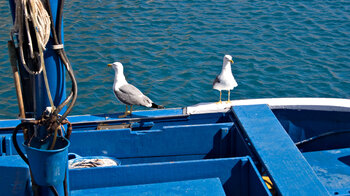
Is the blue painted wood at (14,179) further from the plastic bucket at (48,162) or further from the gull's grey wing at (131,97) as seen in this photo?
the gull's grey wing at (131,97)

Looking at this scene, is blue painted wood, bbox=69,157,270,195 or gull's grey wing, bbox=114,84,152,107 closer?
blue painted wood, bbox=69,157,270,195

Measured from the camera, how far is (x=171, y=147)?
6602mm

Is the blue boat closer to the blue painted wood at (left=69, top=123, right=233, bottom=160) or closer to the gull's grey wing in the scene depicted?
the blue painted wood at (left=69, top=123, right=233, bottom=160)

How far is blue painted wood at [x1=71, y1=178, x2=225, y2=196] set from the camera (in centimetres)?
499

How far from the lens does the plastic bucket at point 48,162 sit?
3.90 meters

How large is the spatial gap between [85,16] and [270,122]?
10.1 m

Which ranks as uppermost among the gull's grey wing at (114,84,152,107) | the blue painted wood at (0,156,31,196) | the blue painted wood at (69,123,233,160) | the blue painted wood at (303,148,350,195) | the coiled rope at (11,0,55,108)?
the coiled rope at (11,0,55,108)

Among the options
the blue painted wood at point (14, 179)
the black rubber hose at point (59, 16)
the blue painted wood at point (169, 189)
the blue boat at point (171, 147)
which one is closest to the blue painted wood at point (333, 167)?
the blue boat at point (171, 147)

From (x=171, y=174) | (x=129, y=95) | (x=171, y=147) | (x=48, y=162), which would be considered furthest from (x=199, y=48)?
(x=48, y=162)

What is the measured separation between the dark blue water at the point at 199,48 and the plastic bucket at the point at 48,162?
7092mm

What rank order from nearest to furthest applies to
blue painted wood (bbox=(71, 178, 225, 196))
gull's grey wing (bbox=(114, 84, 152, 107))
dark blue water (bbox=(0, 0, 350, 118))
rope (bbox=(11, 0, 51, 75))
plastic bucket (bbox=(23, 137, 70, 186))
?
rope (bbox=(11, 0, 51, 75)), plastic bucket (bbox=(23, 137, 70, 186)), blue painted wood (bbox=(71, 178, 225, 196)), gull's grey wing (bbox=(114, 84, 152, 107)), dark blue water (bbox=(0, 0, 350, 118))

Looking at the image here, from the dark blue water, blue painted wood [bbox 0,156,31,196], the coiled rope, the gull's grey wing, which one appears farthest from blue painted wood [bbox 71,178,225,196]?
the dark blue water

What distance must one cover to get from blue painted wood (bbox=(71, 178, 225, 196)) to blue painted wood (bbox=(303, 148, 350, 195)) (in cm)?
175

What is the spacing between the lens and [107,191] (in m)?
5.15
